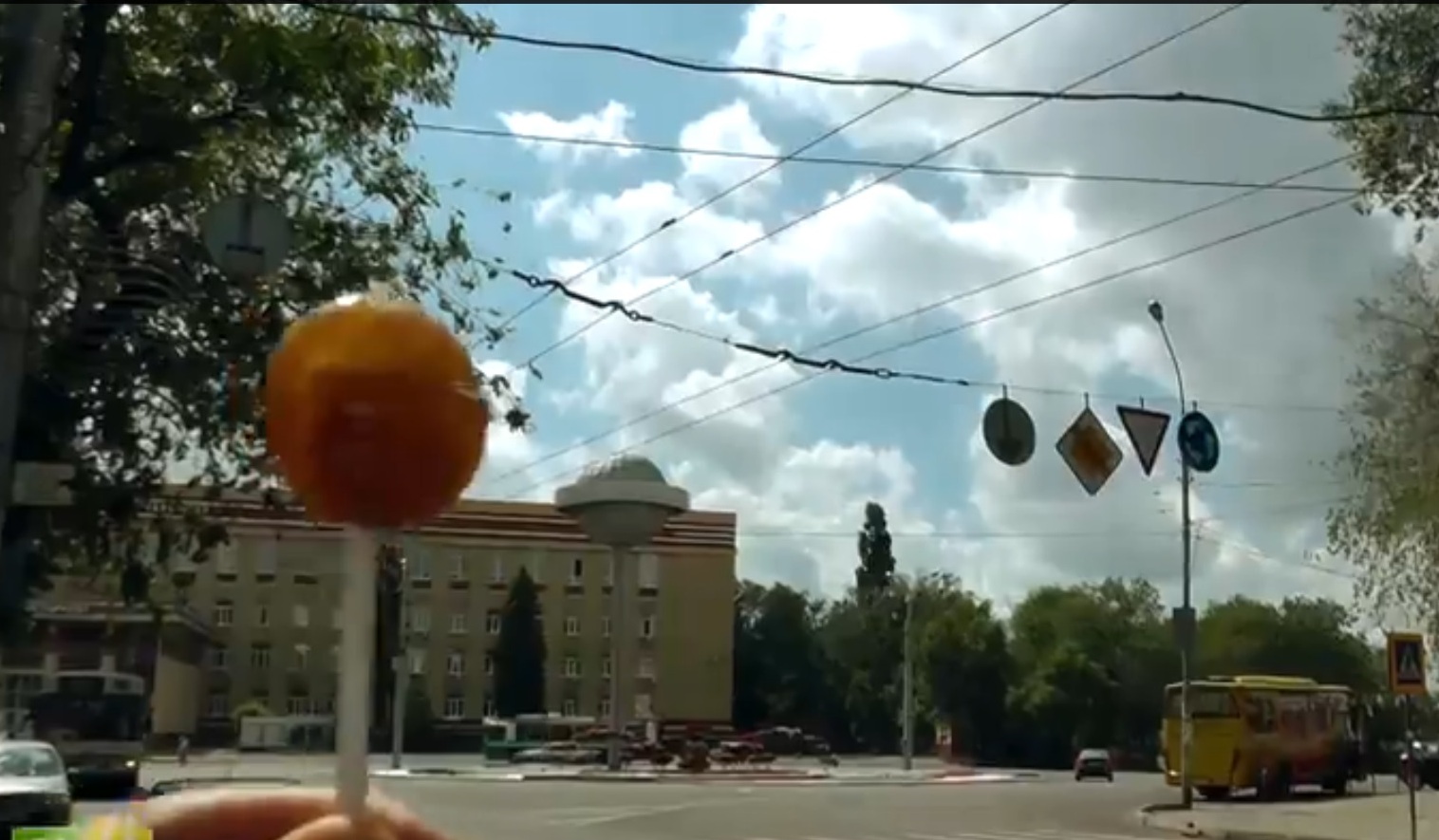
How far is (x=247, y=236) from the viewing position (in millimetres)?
12305

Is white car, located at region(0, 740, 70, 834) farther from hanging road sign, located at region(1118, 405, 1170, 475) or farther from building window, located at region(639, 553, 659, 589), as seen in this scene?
building window, located at region(639, 553, 659, 589)

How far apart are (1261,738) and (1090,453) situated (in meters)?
21.5

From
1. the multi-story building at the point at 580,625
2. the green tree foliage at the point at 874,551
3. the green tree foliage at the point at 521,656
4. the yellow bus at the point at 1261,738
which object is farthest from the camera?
the green tree foliage at the point at 874,551

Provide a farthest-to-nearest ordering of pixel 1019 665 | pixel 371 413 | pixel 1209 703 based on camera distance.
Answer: pixel 1019 665 → pixel 1209 703 → pixel 371 413

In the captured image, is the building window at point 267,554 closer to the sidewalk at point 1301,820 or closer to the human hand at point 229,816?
the human hand at point 229,816

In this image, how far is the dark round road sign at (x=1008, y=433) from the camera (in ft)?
66.8

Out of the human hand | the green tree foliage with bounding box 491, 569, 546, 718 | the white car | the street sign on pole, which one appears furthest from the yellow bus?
the human hand

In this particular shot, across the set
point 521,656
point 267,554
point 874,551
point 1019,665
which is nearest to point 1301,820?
point 267,554

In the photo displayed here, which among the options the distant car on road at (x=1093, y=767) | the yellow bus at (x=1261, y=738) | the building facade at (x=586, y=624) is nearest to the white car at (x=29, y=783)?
the building facade at (x=586, y=624)

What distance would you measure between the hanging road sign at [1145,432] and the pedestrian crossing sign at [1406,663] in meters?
3.41

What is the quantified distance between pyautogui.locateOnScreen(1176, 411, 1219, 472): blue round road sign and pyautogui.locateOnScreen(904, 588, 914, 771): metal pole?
35.8 meters

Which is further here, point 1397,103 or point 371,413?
point 1397,103

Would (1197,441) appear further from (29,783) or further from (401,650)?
(401,650)

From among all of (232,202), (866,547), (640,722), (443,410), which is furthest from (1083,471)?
(866,547)
